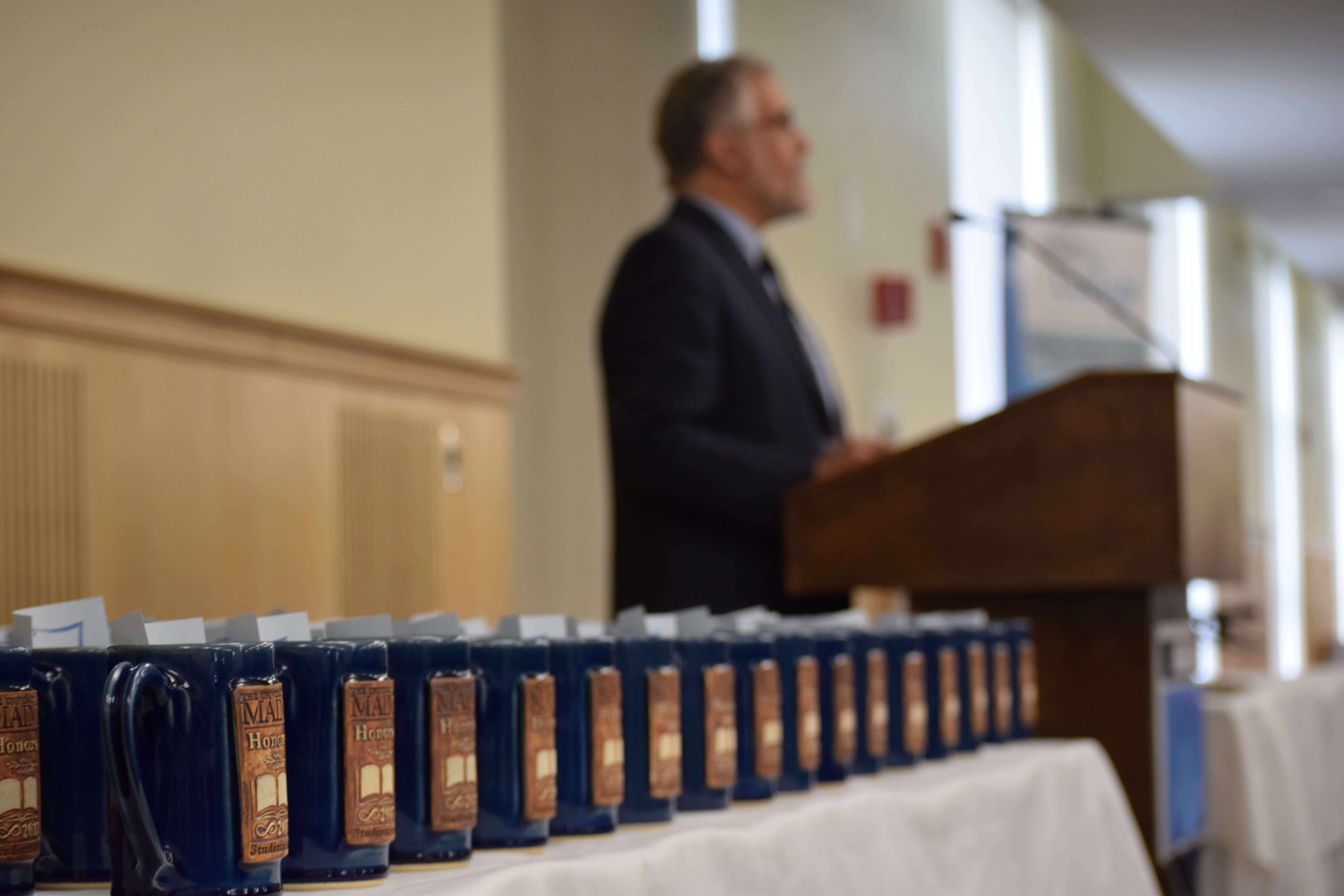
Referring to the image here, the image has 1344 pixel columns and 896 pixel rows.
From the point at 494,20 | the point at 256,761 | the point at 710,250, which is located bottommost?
the point at 256,761

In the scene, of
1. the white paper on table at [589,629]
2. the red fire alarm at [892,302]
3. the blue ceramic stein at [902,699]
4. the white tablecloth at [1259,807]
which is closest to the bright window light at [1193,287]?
the red fire alarm at [892,302]

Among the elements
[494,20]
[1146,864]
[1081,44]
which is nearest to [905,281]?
[1081,44]

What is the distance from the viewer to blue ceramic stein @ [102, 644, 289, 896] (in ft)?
3.14

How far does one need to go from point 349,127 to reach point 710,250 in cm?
113

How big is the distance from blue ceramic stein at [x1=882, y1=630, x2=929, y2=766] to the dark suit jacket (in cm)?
60

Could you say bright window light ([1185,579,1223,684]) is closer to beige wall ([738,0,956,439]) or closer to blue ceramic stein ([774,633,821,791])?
blue ceramic stein ([774,633,821,791])

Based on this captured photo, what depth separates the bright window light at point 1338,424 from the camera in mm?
15562

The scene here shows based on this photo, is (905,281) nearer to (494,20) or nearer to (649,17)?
(649,17)

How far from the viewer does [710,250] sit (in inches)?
102

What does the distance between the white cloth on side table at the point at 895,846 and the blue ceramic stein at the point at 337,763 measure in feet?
0.13

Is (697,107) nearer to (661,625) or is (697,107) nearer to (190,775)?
(661,625)

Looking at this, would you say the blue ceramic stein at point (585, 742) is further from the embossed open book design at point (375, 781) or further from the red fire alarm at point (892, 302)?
the red fire alarm at point (892, 302)

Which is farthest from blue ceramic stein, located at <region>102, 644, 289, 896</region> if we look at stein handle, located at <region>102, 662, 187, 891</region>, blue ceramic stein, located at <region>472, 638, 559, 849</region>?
blue ceramic stein, located at <region>472, 638, 559, 849</region>

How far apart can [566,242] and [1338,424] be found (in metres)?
13.6
